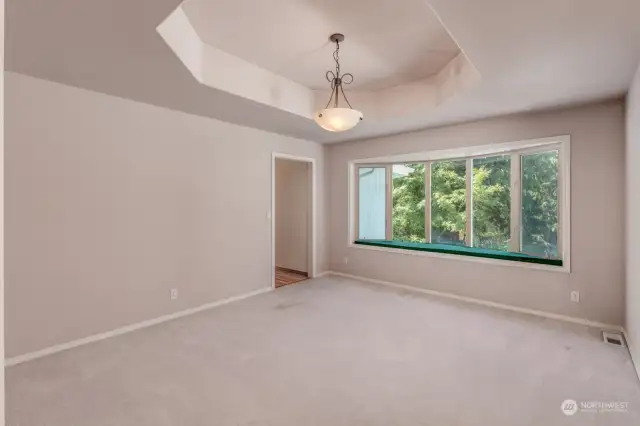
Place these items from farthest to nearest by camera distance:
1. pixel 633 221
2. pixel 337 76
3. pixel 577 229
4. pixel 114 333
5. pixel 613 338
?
pixel 577 229 < pixel 337 76 < pixel 114 333 < pixel 613 338 < pixel 633 221

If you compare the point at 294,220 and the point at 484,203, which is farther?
the point at 294,220

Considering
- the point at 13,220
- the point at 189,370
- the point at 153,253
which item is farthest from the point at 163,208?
the point at 189,370

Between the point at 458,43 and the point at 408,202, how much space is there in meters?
3.39

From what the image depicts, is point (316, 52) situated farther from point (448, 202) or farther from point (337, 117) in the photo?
point (448, 202)

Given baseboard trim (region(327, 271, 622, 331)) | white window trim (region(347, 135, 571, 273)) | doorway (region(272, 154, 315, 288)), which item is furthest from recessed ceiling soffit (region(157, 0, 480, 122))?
baseboard trim (region(327, 271, 622, 331))

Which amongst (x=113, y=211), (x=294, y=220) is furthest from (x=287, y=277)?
(x=113, y=211)

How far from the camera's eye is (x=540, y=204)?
4023 mm

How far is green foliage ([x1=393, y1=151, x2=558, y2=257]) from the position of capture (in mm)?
3984

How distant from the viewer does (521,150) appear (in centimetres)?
411

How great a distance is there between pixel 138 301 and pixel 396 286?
329 centimetres

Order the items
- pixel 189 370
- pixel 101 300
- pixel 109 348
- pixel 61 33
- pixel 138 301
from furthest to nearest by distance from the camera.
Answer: pixel 138 301 < pixel 101 300 < pixel 109 348 < pixel 189 370 < pixel 61 33

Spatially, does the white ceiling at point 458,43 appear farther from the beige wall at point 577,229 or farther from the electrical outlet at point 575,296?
the electrical outlet at point 575,296

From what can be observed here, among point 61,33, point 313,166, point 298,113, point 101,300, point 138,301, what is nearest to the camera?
point 61,33

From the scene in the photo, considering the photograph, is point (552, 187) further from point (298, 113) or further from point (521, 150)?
point (298, 113)
